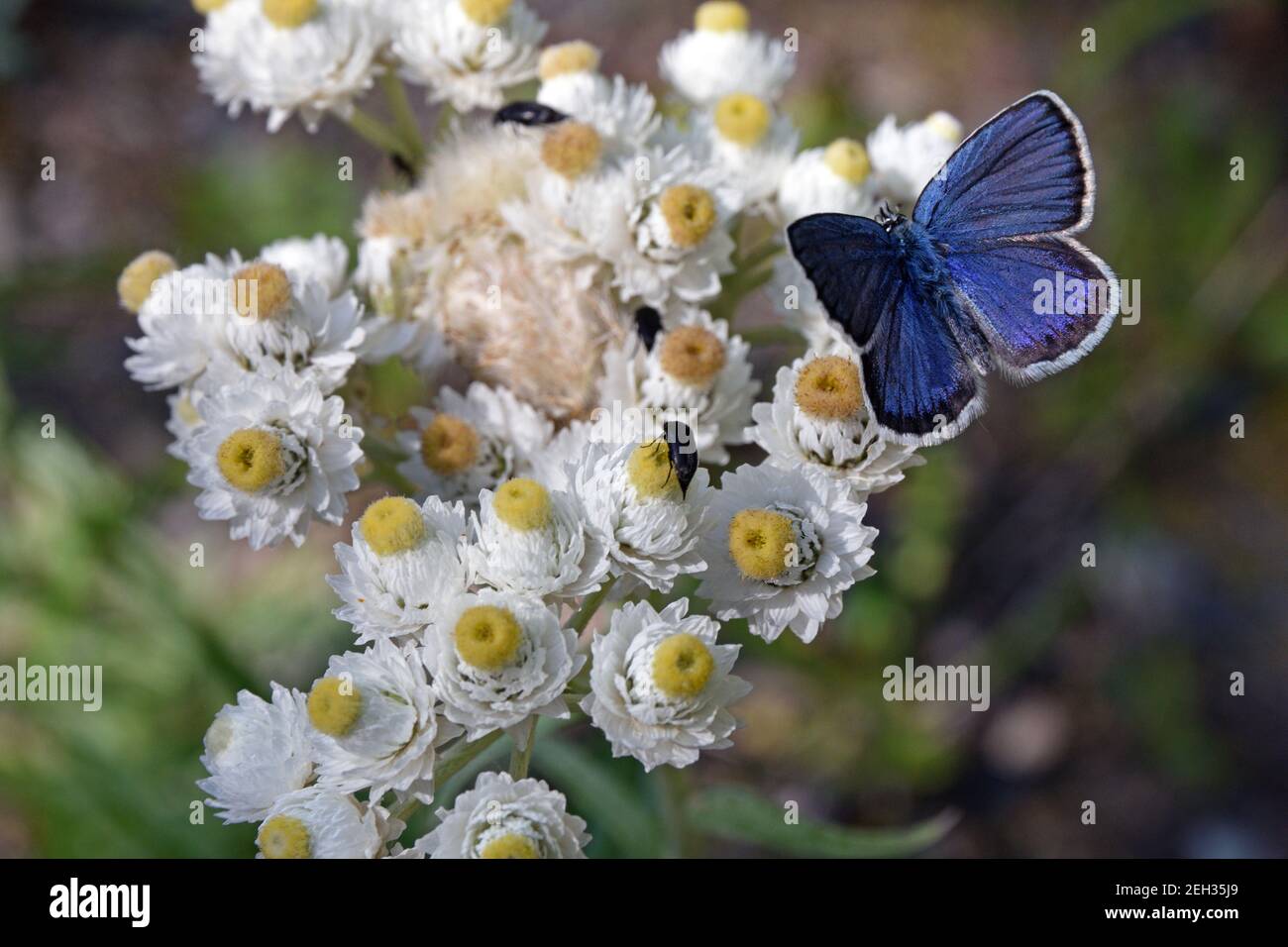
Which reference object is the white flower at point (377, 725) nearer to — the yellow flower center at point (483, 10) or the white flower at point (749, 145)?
the white flower at point (749, 145)

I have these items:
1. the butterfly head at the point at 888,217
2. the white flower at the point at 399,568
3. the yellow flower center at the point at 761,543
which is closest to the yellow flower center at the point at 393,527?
the white flower at the point at 399,568

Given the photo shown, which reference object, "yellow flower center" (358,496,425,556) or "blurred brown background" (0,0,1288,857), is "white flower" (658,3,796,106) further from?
"yellow flower center" (358,496,425,556)

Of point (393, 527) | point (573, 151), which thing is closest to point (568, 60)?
point (573, 151)

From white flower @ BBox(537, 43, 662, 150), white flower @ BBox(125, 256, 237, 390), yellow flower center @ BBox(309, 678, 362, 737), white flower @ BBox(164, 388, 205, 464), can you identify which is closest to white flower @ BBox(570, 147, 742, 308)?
white flower @ BBox(537, 43, 662, 150)

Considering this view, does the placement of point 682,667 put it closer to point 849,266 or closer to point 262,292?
point 849,266
